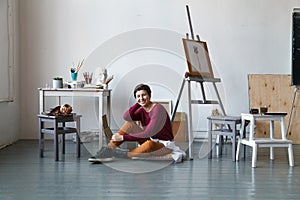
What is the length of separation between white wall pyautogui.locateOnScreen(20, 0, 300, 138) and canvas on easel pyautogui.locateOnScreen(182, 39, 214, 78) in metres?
0.67

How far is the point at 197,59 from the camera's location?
472 cm

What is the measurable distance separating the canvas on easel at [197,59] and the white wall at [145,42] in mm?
673

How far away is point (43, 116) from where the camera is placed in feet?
13.7

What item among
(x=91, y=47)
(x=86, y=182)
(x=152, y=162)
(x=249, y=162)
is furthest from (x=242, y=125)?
(x=91, y=47)

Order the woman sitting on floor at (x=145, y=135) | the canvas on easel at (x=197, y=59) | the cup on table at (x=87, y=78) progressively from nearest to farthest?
the woman sitting on floor at (x=145, y=135)
the canvas on easel at (x=197, y=59)
the cup on table at (x=87, y=78)

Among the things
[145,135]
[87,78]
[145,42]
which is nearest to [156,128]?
[145,135]

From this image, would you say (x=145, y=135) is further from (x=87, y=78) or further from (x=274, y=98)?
(x=274, y=98)

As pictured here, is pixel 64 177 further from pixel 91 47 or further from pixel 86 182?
pixel 91 47

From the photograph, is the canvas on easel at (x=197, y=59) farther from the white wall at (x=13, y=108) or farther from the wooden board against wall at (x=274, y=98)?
the white wall at (x=13, y=108)

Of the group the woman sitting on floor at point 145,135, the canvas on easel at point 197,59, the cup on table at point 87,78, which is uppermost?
the canvas on easel at point 197,59

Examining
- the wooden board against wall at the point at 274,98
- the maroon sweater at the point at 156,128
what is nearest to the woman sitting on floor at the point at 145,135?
the maroon sweater at the point at 156,128

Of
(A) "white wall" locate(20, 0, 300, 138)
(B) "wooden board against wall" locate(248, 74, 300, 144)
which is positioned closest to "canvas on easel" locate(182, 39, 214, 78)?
(A) "white wall" locate(20, 0, 300, 138)

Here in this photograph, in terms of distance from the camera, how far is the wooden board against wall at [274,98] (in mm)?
5348

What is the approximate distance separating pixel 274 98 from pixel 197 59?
1.33 metres
